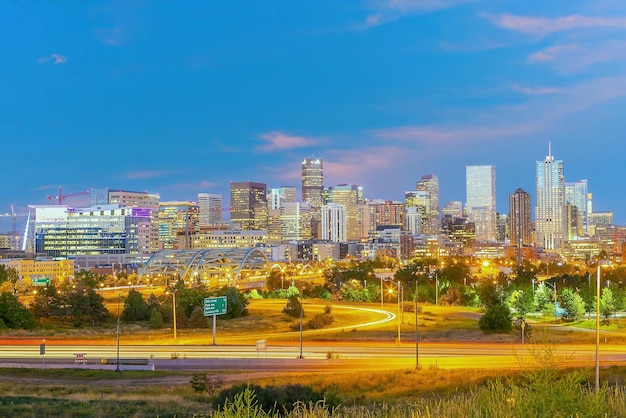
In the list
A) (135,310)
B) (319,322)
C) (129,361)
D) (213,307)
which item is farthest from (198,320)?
(129,361)

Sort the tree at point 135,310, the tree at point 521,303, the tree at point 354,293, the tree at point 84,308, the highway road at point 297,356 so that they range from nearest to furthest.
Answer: the highway road at point 297,356 < the tree at point 521,303 < the tree at point 84,308 < the tree at point 135,310 < the tree at point 354,293

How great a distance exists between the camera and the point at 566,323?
66.2 m

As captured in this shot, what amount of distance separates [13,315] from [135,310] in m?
12.4

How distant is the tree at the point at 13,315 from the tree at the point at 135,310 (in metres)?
9.63

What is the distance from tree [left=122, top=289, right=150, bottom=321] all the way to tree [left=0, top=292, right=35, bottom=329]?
963 centimetres

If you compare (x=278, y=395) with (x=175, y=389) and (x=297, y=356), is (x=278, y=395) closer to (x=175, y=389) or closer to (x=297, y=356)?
(x=175, y=389)

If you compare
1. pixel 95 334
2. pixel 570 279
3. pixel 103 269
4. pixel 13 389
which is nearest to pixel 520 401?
pixel 13 389

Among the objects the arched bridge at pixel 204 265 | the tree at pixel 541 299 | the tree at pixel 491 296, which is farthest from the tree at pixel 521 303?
the arched bridge at pixel 204 265

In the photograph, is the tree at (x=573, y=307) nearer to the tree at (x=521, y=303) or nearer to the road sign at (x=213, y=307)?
the tree at (x=521, y=303)

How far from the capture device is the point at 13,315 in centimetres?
6894

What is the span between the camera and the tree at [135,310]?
75688 millimetres

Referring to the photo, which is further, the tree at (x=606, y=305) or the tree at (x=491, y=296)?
the tree at (x=491, y=296)

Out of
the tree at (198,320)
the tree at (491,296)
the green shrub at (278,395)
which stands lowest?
the tree at (198,320)

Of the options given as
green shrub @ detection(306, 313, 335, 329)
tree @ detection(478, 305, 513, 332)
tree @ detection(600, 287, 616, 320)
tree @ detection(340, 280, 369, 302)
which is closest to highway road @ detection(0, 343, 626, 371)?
tree @ detection(478, 305, 513, 332)
